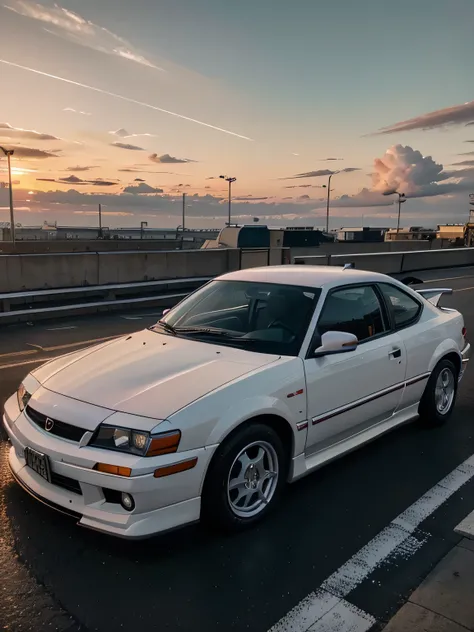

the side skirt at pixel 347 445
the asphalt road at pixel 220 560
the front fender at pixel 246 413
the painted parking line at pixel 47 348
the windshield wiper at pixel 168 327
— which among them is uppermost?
the windshield wiper at pixel 168 327

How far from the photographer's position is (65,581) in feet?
9.12

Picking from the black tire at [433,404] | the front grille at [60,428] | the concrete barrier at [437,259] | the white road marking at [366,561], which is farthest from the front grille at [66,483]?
the concrete barrier at [437,259]

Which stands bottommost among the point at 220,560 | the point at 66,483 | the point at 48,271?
the point at 220,560

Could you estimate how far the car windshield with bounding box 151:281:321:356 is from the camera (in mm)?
3789

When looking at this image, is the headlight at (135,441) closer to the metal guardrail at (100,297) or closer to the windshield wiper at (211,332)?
the windshield wiper at (211,332)

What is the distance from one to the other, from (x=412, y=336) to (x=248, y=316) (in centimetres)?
153

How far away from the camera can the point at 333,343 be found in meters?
3.61

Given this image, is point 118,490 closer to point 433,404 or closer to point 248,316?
point 248,316

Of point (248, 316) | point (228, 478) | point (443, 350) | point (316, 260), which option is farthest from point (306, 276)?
point (316, 260)

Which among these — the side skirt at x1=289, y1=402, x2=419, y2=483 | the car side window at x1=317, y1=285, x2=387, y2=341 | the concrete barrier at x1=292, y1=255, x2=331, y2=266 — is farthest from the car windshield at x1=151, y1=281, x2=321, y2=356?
the concrete barrier at x1=292, y1=255, x2=331, y2=266

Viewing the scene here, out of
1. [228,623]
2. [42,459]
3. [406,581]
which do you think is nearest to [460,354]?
[406,581]

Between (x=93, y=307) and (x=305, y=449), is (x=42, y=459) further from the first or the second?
(x=93, y=307)

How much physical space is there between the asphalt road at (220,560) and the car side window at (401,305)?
3.99 ft

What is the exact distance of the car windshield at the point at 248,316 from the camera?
3789 mm
